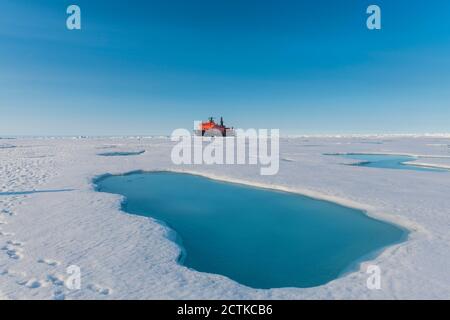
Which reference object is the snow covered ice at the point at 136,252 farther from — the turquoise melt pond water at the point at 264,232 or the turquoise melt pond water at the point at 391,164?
the turquoise melt pond water at the point at 391,164

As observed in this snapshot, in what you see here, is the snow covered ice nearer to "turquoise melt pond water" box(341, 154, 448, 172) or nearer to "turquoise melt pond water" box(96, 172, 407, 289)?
"turquoise melt pond water" box(96, 172, 407, 289)

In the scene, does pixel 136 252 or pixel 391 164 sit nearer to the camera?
pixel 136 252

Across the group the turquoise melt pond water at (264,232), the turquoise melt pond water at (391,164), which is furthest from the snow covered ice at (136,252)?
the turquoise melt pond water at (391,164)

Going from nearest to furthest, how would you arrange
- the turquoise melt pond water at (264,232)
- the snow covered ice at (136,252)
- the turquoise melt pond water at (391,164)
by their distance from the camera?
the snow covered ice at (136,252)
the turquoise melt pond water at (264,232)
the turquoise melt pond water at (391,164)

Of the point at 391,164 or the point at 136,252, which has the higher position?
the point at 391,164

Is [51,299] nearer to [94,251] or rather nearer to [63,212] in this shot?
[94,251]

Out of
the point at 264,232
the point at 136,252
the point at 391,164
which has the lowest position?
the point at 264,232

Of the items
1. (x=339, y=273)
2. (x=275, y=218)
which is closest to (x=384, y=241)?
(x=339, y=273)

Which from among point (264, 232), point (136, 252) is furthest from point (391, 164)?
point (136, 252)

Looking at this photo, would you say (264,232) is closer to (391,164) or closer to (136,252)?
(136,252)
